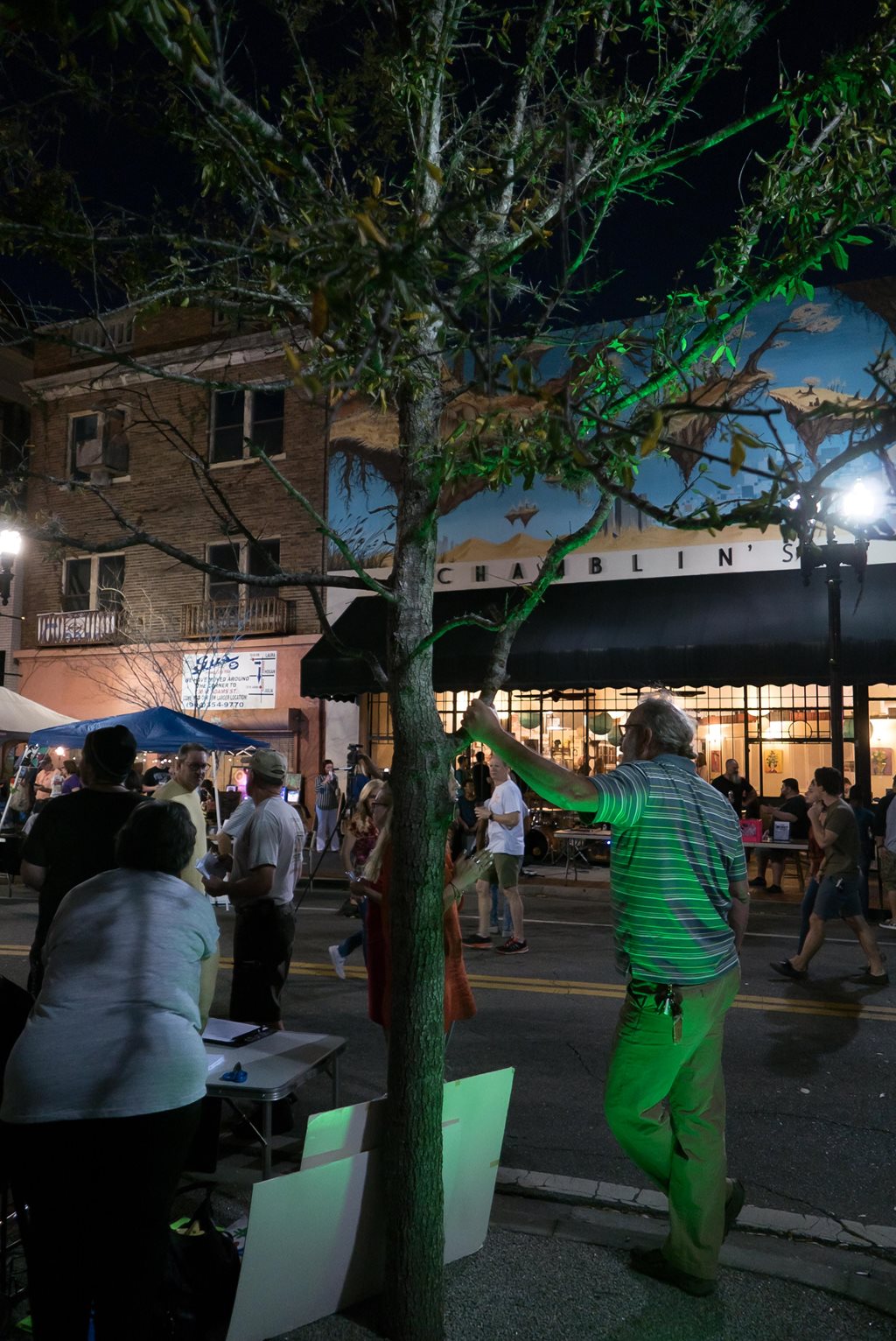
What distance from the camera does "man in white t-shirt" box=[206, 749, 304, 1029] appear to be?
5676 mm

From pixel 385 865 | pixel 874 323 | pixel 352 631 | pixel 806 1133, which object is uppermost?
pixel 874 323

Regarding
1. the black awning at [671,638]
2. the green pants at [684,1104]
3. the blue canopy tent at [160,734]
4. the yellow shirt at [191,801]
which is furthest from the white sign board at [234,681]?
the green pants at [684,1104]

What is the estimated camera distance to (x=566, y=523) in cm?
1998

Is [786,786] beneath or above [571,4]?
beneath

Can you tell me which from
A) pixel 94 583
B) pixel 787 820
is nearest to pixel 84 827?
pixel 787 820

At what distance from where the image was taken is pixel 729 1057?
263 inches

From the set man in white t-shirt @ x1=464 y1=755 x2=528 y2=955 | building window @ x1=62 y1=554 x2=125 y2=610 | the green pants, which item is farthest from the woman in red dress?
building window @ x1=62 y1=554 x2=125 y2=610

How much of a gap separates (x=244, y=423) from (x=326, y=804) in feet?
32.6

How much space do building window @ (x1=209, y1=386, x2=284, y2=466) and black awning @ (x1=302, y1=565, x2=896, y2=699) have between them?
6.56 metres

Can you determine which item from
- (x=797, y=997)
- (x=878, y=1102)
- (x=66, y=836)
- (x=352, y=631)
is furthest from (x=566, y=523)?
(x=66, y=836)

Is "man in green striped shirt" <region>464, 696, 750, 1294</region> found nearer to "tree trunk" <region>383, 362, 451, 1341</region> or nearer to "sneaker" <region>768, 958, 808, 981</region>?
"tree trunk" <region>383, 362, 451, 1341</region>

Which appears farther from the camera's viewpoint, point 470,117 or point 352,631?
point 352,631

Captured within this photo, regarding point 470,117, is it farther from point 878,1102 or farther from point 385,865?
point 878,1102

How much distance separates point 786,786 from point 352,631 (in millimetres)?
8798
